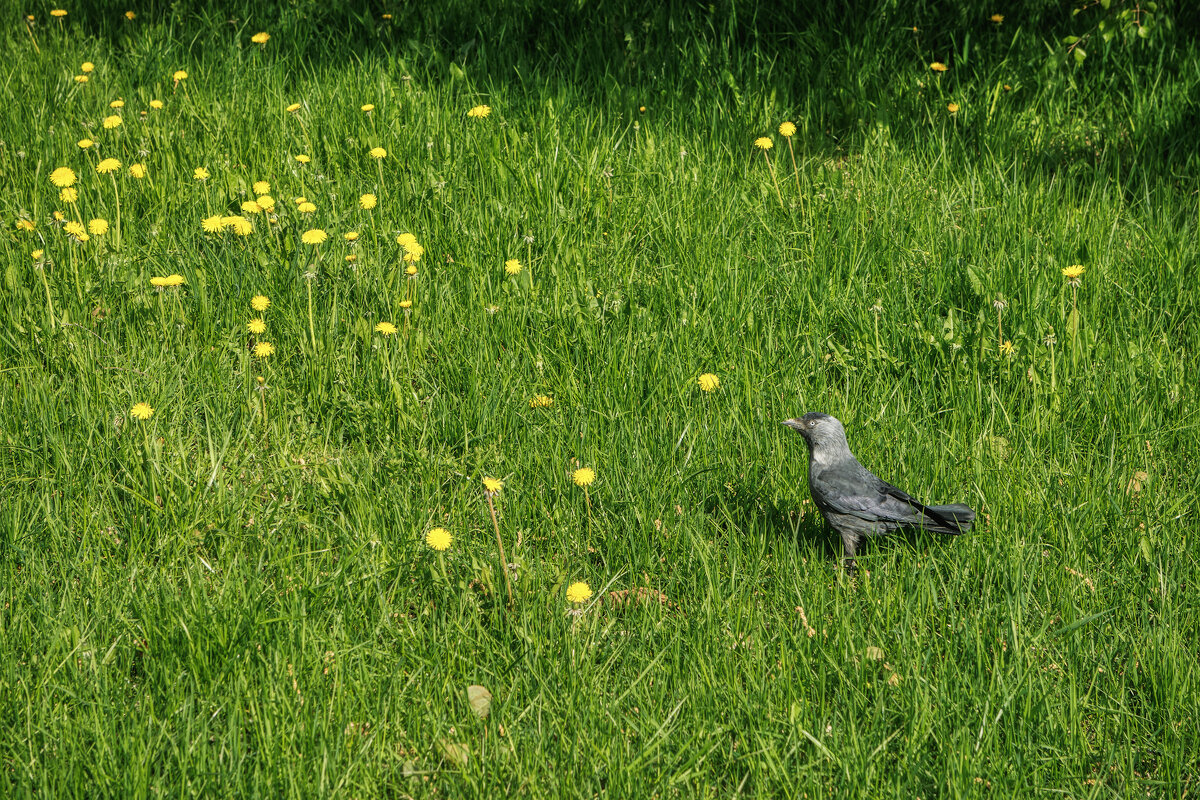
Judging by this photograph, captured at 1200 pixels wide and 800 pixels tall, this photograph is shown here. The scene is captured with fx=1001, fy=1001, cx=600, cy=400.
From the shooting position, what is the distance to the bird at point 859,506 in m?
2.85

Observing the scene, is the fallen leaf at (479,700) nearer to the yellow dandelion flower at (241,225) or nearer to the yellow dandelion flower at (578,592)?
the yellow dandelion flower at (578,592)

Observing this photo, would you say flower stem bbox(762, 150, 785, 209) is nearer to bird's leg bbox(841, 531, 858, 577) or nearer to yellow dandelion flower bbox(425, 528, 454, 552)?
bird's leg bbox(841, 531, 858, 577)

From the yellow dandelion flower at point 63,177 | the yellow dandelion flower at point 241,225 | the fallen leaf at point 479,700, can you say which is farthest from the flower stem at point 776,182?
the yellow dandelion flower at point 63,177

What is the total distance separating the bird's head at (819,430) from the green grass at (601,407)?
229 mm

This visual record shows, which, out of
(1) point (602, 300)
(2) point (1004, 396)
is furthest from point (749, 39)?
(2) point (1004, 396)

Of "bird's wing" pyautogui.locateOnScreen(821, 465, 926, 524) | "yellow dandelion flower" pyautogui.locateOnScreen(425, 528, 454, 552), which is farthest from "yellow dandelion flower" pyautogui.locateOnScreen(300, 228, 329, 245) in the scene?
"bird's wing" pyautogui.locateOnScreen(821, 465, 926, 524)

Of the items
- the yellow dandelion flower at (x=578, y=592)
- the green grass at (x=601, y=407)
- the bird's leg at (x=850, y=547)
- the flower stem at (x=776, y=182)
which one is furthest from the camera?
the flower stem at (x=776, y=182)

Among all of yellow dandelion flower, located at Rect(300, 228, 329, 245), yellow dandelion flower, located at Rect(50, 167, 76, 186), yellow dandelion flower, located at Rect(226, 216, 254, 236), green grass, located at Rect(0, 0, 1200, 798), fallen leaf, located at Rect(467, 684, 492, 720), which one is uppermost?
yellow dandelion flower, located at Rect(50, 167, 76, 186)

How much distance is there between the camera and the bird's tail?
2.79 meters

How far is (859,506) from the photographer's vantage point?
2877 millimetres

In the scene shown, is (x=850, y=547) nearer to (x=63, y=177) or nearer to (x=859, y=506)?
(x=859, y=506)

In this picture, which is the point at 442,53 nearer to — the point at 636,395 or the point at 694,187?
the point at 694,187

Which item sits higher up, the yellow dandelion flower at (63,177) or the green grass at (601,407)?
the yellow dandelion flower at (63,177)

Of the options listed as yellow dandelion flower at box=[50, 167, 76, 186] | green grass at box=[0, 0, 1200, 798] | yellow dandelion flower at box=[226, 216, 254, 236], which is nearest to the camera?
green grass at box=[0, 0, 1200, 798]
